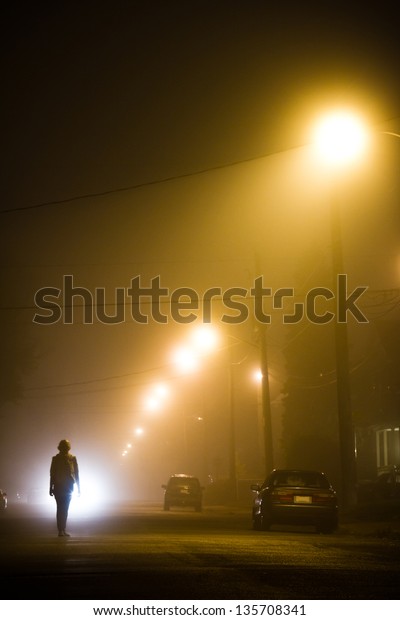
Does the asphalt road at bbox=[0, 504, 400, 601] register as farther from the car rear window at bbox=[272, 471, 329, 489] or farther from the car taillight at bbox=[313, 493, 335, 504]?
the car rear window at bbox=[272, 471, 329, 489]

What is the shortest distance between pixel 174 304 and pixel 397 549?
3740 centimetres

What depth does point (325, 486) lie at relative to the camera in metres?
26.6

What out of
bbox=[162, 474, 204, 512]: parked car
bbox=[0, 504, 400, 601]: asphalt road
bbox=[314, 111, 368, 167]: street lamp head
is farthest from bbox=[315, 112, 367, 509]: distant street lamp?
bbox=[162, 474, 204, 512]: parked car

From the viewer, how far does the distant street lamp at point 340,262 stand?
2652cm

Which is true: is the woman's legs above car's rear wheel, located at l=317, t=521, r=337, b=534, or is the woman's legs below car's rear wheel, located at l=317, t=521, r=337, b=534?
above

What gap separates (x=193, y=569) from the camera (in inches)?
479

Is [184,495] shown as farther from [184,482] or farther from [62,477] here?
[62,477]

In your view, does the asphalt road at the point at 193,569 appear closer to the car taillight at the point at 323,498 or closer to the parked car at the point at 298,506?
the parked car at the point at 298,506

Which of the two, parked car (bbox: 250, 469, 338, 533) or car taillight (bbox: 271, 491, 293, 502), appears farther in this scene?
car taillight (bbox: 271, 491, 293, 502)

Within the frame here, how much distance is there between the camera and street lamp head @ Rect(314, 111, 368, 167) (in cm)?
2647

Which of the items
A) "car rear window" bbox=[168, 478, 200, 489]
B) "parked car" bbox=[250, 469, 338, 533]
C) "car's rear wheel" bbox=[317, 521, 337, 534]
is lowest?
"car's rear wheel" bbox=[317, 521, 337, 534]

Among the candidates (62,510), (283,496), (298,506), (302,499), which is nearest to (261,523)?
(283,496)

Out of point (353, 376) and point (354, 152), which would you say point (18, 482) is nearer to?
point (353, 376)

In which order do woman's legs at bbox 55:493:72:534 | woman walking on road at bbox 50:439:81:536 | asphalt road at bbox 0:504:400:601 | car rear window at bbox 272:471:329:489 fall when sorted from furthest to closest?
car rear window at bbox 272:471:329:489 → woman walking on road at bbox 50:439:81:536 → woman's legs at bbox 55:493:72:534 → asphalt road at bbox 0:504:400:601
